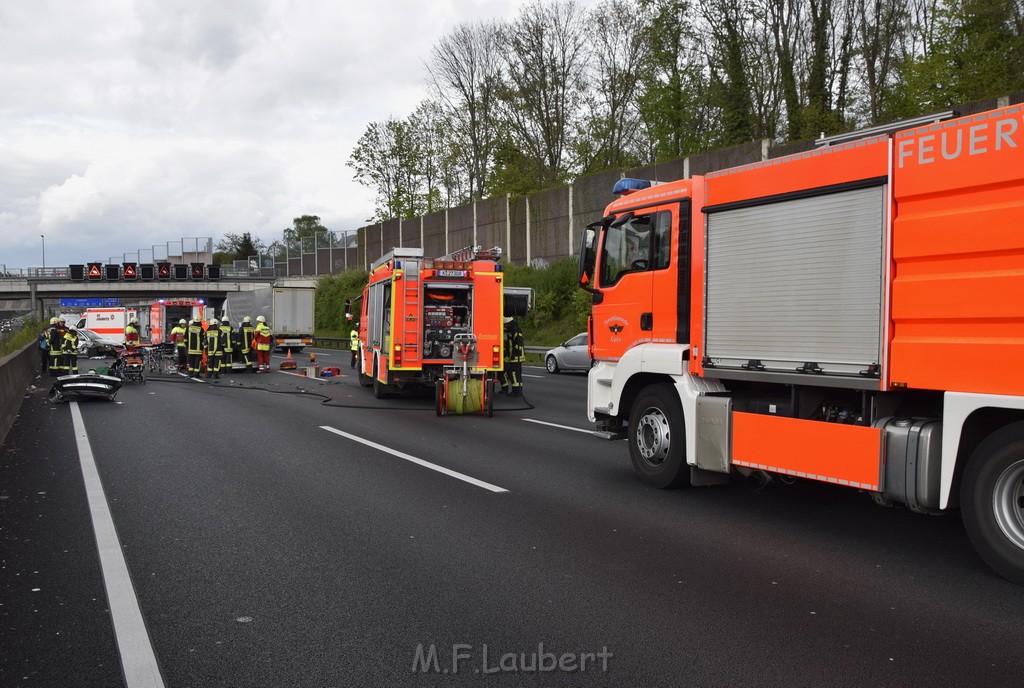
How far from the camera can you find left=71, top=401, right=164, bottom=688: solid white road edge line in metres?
3.80

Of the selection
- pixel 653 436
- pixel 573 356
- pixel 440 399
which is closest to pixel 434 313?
pixel 440 399

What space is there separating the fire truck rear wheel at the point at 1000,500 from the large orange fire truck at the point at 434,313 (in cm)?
1113

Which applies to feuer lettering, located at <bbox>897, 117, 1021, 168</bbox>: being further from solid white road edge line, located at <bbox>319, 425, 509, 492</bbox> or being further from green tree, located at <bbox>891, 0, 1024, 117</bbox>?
green tree, located at <bbox>891, 0, 1024, 117</bbox>

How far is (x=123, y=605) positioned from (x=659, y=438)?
4.71 metres

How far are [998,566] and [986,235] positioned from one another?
1.98 metres

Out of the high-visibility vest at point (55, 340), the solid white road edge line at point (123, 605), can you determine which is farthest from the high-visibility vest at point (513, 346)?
the high-visibility vest at point (55, 340)

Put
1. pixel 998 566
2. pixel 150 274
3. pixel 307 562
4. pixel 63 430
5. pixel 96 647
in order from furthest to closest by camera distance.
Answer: pixel 150 274 < pixel 63 430 < pixel 307 562 < pixel 998 566 < pixel 96 647

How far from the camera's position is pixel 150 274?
6688 centimetres

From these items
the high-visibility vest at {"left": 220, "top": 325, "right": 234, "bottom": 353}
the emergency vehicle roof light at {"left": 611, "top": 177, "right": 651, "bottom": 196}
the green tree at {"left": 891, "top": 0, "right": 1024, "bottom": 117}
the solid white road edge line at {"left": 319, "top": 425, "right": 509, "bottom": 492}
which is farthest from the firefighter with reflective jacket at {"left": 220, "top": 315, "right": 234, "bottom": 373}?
the green tree at {"left": 891, "top": 0, "right": 1024, "bottom": 117}

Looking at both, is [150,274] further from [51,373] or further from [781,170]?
[781,170]

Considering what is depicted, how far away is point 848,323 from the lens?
19.6ft

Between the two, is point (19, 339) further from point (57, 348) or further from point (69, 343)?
point (69, 343)

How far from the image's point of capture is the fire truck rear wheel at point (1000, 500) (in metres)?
4.88

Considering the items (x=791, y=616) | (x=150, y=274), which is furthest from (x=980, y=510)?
(x=150, y=274)
